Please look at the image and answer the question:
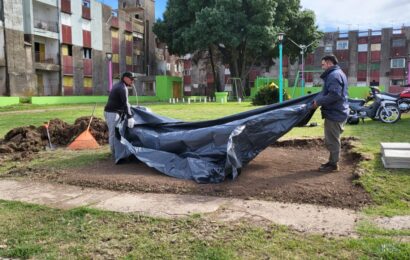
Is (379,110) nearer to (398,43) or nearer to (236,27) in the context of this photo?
(236,27)

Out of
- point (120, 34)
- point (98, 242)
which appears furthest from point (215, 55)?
point (98, 242)

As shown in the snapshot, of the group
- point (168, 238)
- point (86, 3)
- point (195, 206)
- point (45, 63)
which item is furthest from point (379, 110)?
point (86, 3)

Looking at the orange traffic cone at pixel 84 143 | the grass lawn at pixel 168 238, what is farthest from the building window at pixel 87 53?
the grass lawn at pixel 168 238

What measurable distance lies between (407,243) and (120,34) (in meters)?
49.8

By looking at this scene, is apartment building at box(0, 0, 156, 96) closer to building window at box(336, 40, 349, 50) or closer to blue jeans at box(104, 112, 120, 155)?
blue jeans at box(104, 112, 120, 155)

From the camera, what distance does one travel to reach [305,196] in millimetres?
4938

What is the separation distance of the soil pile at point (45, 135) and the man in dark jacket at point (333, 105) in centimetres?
553

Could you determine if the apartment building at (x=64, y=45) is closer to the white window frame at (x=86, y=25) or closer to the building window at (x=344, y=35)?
the white window frame at (x=86, y=25)

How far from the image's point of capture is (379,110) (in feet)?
41.0

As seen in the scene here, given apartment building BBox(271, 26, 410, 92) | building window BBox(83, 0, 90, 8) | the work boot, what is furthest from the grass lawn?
apartment building BBox(271, 26, 410, 92)

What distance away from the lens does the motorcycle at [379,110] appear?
12305mm

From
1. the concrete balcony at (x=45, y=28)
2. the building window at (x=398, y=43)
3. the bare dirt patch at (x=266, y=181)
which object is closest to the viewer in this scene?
the bare dirt patch at (x=266, y=181)

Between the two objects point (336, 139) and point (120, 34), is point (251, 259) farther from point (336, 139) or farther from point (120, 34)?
point (120, 34)

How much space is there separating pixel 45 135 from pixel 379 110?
31.7 ft
